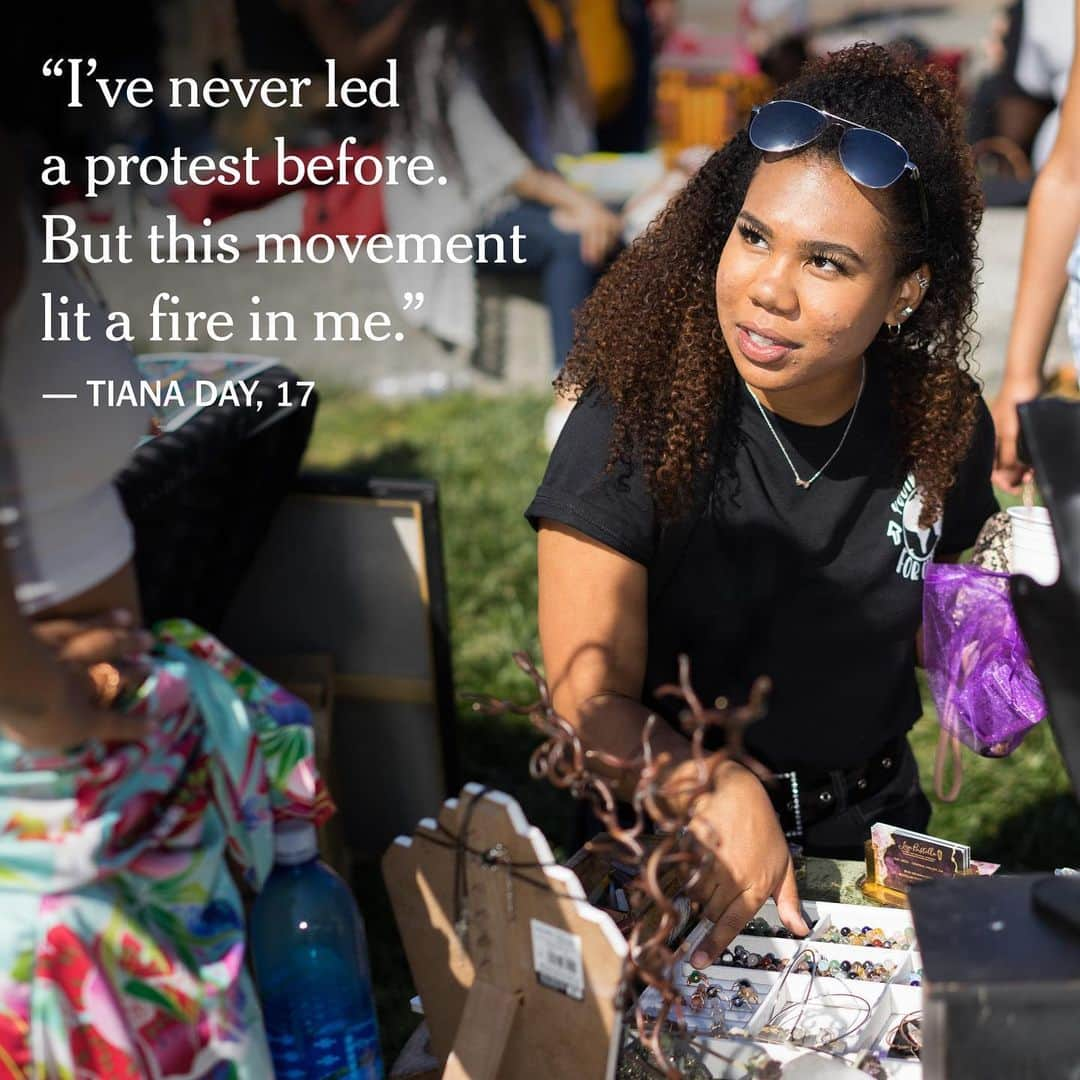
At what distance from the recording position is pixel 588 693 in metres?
1.69

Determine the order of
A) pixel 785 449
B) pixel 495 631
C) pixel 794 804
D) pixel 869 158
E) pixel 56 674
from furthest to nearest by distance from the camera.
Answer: pixel 495 631 < pixel 794 804 < pixel 785 449 < pixel 869 158 < pixel 56 674

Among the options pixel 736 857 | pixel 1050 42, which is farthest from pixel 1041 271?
pixel 1050 42

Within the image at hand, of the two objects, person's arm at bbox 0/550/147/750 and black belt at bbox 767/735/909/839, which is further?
black belt at bbox 767/735/909/839

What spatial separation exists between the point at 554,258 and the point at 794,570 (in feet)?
11.6

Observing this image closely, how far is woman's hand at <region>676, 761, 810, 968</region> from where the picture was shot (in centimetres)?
149

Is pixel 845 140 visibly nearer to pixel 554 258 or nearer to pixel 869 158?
pixel 869 158

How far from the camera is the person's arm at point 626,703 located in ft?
4.91

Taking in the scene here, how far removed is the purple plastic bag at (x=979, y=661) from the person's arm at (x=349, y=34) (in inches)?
161

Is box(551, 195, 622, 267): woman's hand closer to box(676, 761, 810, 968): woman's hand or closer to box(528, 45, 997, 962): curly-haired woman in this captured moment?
box(528, 45, 997, 962): curly-haired woman

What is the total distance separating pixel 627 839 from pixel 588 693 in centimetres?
53

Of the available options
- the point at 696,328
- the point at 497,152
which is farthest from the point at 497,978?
the point at 497,152

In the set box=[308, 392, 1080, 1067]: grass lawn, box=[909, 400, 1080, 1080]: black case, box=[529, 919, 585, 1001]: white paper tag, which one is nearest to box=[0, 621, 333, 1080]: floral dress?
box=[529, 919, 585, 1001]: white paper tag

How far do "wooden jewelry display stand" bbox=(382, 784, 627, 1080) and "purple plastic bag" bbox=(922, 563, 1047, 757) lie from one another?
2.36 feet

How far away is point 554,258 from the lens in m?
5.22
